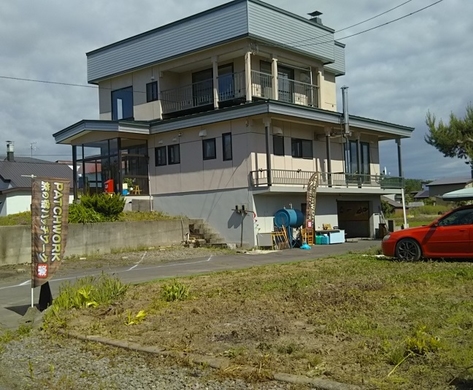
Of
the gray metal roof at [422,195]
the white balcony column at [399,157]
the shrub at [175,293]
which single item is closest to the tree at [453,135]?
the white balcony column at [399,157]

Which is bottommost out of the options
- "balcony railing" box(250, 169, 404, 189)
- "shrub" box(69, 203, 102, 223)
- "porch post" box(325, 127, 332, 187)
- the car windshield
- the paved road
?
the paved road

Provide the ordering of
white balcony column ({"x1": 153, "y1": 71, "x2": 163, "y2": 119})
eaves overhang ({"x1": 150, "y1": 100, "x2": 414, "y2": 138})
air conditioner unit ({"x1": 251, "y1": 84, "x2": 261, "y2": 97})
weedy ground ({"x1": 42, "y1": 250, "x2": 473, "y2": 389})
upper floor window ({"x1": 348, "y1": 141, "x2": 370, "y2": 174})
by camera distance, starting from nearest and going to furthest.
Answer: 1. weedy ground ({"x1": 42, "y1": 250, "x2": 473, "y2": 389})
2. eaves overhang ({"x1": 150, "y1": 100, "x2": 414, "y2": 138})
3. air conditioner unit ({"x1": 251, "y1": 84, "x2": 261, "y2": 97})
4. white balcony column ({"x1": 153, "y1": 71, "x2": 163, "y2": 119})
5. upper floor window ({"x1": 348, "y1": 141, "x2": 370, "y2": 174})

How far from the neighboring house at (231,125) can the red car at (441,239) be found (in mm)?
10357

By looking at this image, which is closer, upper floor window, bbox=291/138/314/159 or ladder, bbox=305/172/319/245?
ladder, bbox=305/172/319/245

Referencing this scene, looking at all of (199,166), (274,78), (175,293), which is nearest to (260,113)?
(274,78)

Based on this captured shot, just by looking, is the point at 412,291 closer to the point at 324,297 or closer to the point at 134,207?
the point at 324,297

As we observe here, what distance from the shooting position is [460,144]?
1249 inches

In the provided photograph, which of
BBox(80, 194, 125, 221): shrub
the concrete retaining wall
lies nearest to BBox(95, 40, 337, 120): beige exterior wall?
BBox(80, 194, 125, 221): shrub

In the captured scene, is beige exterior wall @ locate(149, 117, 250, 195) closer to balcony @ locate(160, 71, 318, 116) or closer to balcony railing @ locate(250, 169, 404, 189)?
balcony railing @ locate(250, 169, 404, 189)

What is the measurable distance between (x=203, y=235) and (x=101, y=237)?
5.56m

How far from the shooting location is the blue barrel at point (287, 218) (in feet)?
84.0

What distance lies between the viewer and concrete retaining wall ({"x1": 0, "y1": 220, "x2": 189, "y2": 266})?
19875mm

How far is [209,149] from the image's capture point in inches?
1072

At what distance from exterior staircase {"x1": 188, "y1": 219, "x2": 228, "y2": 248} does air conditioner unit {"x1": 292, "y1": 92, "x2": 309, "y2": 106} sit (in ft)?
28.0
